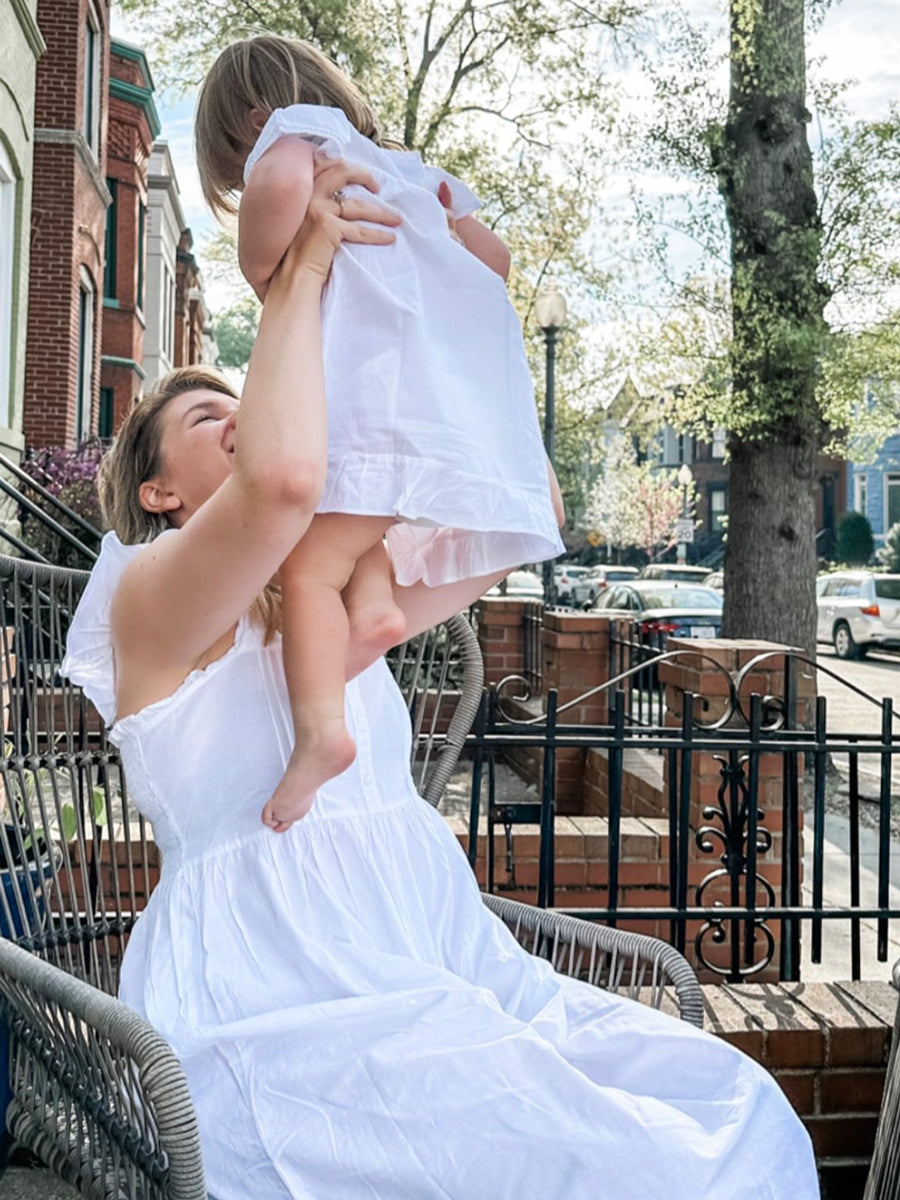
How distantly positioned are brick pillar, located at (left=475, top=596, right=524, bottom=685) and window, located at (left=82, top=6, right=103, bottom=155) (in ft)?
39.1

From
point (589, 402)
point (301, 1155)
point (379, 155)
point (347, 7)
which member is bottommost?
point (301, 1155)

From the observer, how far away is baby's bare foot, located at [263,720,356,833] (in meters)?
1.44

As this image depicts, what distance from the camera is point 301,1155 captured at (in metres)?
1.24

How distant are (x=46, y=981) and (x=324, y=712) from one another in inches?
18.2

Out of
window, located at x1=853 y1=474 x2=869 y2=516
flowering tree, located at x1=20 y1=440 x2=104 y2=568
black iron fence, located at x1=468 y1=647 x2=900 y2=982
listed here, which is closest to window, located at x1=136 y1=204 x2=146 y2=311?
flowering tree, located at x1=20 y1=440 x2=104 y2=568

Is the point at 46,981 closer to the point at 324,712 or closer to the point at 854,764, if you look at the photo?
the point at 324,712

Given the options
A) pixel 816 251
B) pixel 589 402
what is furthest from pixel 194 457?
pixel 589 402

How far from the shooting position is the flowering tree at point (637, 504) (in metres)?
52.4

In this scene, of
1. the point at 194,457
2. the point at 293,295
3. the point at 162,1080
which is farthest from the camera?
the point at 194,457

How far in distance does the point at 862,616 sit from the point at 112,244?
16.7 metres

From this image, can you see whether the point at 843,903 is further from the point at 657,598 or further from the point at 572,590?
the point at 572,590

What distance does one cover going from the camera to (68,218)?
50.2ft

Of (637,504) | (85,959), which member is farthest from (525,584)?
(85,959)

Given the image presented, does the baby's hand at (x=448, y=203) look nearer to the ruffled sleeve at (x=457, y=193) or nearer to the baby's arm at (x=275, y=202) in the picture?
the ruffled sleeve at (x=457, y=193)
